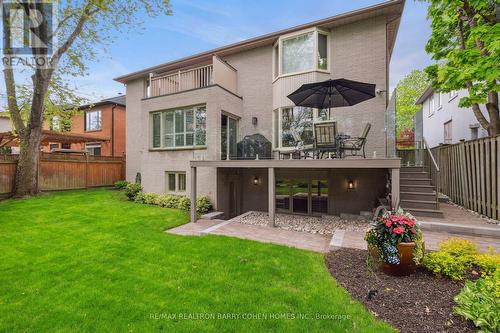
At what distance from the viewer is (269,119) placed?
1055 centimetres

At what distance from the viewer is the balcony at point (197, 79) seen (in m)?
10.0

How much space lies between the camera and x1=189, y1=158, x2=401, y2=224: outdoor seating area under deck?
8.47 meters

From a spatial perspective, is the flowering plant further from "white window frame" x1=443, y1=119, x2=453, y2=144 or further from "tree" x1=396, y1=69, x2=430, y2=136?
"tree" x1=396, y1=69, x2=430, y2=136

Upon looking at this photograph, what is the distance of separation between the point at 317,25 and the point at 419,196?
23.9 feet

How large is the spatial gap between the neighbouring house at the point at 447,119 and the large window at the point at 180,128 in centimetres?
1111

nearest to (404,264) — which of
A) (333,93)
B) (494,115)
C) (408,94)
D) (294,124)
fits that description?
(333,93)

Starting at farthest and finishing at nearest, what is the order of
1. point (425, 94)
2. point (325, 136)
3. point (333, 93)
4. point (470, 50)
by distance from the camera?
point (425, 94)
point (333, 93)
point (470, 50)
point (325, 136)

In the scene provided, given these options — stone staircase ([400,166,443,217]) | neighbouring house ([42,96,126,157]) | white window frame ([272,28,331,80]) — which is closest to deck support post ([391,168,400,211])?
stone staircase ([400,166,443,217])

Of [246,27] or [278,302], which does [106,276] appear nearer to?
[278,302]

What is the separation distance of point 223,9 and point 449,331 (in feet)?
54.0

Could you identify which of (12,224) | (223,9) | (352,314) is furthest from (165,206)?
(223,9)

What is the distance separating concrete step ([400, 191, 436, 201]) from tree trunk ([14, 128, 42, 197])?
16.3 metres

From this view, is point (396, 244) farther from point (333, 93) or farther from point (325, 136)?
point (333, 93)

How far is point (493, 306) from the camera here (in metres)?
2.76
